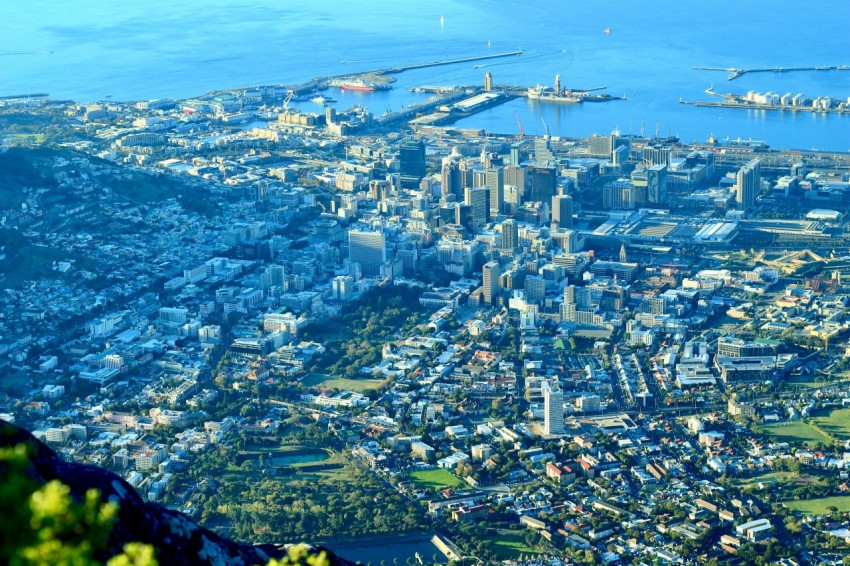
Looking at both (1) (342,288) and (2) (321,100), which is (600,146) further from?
(1) (342,288)

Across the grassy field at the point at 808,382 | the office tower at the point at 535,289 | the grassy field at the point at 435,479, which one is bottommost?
the grassy field at the point at 808,382

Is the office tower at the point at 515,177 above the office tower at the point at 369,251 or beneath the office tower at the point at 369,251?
above

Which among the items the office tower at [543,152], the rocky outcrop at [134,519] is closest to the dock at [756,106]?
the office tower at [543,152]

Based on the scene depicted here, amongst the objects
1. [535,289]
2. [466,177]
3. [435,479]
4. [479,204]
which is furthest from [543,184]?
[435,479]

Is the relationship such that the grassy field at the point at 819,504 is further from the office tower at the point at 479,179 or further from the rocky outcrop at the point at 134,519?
the office tower at the point at 479,179

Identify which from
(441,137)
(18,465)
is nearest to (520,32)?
(441,137)

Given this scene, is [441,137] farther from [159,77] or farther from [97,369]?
[97,369]

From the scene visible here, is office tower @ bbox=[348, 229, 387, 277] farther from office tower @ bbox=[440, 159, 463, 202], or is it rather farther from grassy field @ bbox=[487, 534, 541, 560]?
grassy field @ bbox=[487, 534, 541, 560]
